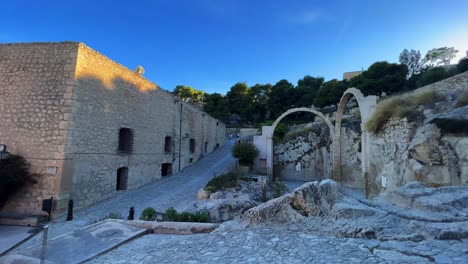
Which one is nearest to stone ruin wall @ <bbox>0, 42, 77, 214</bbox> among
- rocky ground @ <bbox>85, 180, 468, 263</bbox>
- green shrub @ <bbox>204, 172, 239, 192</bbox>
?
green shrub @ <bbox>204, 172, 239, 192</bbox>

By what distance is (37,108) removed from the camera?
7441 millimetres

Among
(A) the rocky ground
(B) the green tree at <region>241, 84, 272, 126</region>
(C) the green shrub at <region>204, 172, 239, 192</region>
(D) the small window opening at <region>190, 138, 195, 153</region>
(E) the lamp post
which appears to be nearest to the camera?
(A) the rocky ground

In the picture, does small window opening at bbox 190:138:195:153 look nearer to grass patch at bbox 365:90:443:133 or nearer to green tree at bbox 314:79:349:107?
grass patch at bbox 365:90:443:133

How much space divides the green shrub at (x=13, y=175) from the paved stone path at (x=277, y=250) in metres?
6.01

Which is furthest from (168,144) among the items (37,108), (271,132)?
(37,108)

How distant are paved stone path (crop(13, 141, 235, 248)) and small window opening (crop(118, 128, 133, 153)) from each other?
1825mm

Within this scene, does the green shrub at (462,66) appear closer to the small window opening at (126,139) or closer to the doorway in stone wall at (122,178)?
the small window opening at (126,139)

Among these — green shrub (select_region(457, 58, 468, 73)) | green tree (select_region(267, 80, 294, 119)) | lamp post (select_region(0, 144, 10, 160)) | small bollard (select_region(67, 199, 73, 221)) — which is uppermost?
green tree (select_region(267, 80, 294, 119))

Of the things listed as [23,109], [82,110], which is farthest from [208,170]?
[23,109]

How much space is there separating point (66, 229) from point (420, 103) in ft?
32.2

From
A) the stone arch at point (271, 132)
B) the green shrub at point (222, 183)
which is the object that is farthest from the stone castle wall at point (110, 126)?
the stone arch at point (271, 132)

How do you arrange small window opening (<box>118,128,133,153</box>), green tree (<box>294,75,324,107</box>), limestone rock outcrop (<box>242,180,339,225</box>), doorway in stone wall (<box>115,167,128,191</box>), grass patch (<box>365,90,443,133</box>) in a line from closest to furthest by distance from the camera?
limestone rock outcrop (<box>242,180,339,225</box>) → grass patch (<box>365,90,443,133</box>) → doorway in stone wall (<box>115,167,128,191</box>) → small window opening (<box>118,128,133,153</box>) → green tree (<box>294,75,324,107</box>)

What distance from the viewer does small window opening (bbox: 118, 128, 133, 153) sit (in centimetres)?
1034

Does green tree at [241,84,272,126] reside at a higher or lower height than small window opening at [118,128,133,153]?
higher
